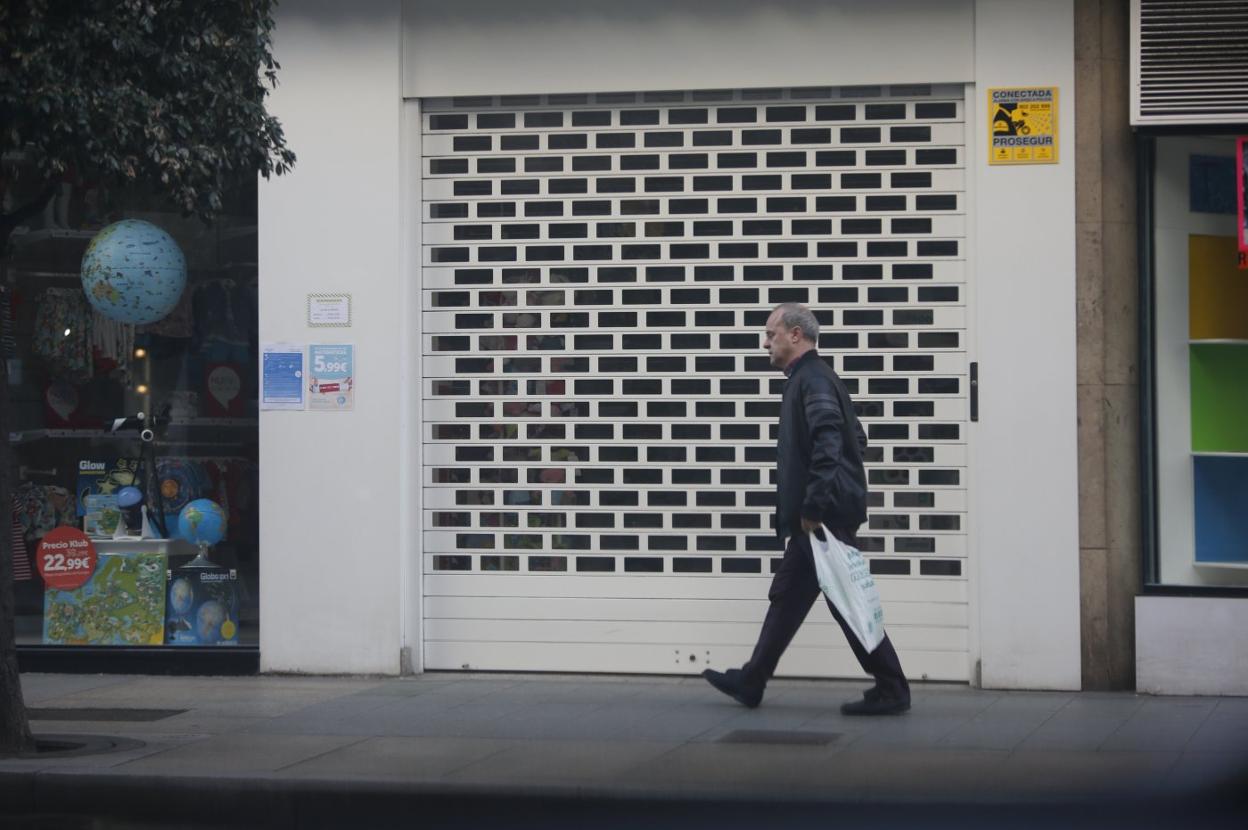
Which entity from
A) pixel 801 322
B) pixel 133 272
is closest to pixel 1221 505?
pixel 801 322

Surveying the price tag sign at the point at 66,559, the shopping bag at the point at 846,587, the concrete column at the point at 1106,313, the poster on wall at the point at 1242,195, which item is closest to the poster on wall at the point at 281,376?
the price tag sign at the point at 66,559

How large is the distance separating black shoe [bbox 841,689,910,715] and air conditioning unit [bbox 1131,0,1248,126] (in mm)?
3608

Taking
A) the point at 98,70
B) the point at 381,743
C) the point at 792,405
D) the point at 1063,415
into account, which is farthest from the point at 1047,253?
the point at 98,70

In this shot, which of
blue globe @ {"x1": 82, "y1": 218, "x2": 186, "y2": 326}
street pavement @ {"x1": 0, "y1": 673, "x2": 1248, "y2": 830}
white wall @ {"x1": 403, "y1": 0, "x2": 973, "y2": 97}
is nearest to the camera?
street pavement @ {"x1": 0, "y1": 673, "x2": 1248, "y2": 830}

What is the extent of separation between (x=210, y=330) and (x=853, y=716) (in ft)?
16.1

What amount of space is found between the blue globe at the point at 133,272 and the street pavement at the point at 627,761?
2.43m

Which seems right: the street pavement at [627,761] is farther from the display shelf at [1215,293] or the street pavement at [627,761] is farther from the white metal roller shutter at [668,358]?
the display shelf at [1215,293]

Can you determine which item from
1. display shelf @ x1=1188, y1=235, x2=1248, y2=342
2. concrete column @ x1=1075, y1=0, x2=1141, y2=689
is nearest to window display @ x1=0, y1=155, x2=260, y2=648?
concrete column @ x1=1075, y1=0, x2=1141, y2=689

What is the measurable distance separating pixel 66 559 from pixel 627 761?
496cm

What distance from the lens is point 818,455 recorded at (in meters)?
8.47

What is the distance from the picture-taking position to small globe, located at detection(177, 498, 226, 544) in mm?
10680

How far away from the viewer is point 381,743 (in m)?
8.02

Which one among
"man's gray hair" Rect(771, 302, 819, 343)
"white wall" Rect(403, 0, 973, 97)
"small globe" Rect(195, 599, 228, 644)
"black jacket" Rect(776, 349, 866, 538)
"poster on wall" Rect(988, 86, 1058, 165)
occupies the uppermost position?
"white wall" Rect(403, 0, 973, 97)

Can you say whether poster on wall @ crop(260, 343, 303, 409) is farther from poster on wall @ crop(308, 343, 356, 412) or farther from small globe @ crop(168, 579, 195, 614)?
small globe @ crop(168, 579, 195, 614)
